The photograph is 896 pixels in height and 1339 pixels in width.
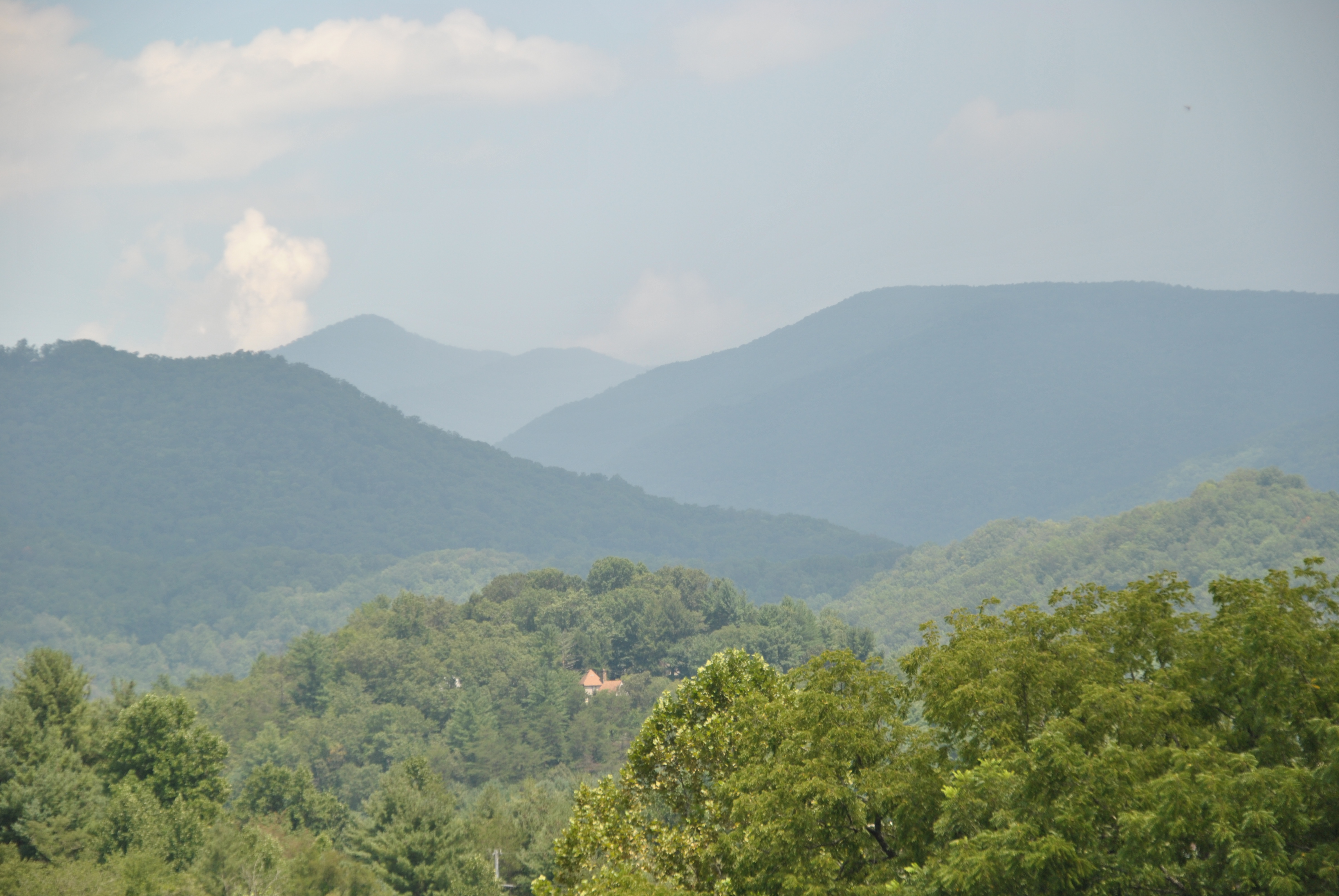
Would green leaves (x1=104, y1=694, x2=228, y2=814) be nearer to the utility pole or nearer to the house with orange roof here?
the utility pole

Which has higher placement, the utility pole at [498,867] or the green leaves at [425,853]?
the green leaves at [425,853]

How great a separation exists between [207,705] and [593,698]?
122 feet

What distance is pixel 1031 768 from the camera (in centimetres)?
1375

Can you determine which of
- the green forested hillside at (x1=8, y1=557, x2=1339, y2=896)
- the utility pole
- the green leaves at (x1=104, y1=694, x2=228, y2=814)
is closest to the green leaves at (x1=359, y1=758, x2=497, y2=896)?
the green forested hillside at (x1=8, y1=557, x2=1339, y2=896)

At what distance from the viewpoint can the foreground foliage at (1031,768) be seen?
41.0ft

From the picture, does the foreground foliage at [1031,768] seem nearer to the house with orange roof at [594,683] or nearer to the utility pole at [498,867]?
the utility pole at [498,867]

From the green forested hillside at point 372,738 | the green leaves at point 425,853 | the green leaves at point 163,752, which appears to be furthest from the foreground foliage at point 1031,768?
the green leaves at point 163,752

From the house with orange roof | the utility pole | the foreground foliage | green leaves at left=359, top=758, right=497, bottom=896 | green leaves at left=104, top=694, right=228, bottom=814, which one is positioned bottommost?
the house with orange roof

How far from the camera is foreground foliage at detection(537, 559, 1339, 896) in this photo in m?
12.5

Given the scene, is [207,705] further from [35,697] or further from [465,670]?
[35,697]

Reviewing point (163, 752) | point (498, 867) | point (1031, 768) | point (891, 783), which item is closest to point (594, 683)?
point (498, 867)

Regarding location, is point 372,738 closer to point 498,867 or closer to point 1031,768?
point 498,867

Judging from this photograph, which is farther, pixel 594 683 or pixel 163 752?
pixel 594 683

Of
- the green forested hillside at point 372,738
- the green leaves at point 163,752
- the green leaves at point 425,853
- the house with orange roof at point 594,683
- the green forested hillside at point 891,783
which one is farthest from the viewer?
the house with orange roof at point 594,683
